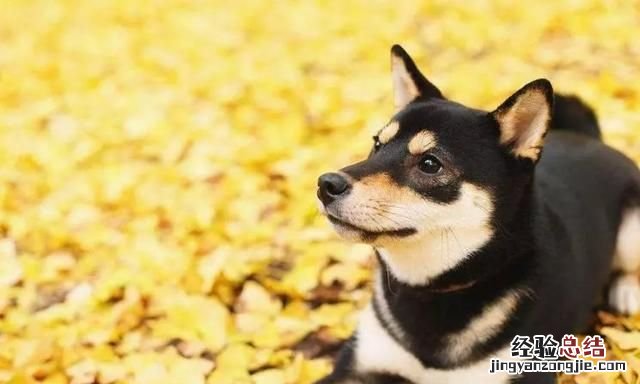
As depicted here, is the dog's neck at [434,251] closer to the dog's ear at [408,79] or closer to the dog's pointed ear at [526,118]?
the dog's pointed ear at [526,118]

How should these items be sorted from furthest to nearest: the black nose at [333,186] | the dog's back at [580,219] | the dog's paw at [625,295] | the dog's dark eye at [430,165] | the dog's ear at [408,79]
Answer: the dog's paw at [625,295] < the dog's ear at [408,79] < the dog's back at [580,219] < the dog's dark eye at [430,165] < the black nose at [333,186]

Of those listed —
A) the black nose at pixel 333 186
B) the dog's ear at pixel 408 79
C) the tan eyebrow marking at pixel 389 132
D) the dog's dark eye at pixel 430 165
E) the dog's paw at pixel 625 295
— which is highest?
the dog's ear at pixel 408 79

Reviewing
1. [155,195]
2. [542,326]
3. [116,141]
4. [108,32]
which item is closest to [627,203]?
[542,326]

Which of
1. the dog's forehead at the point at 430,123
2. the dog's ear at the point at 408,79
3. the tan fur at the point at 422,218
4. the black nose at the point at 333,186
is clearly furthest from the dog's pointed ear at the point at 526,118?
the black nose at the point at 333,186

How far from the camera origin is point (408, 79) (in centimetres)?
361

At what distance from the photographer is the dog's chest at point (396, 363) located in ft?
10.7

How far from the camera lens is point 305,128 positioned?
6.33m

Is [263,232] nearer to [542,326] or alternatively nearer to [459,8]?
[542,326]

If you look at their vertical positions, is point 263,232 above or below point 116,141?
below

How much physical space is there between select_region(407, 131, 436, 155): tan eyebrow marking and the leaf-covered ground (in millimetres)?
1249

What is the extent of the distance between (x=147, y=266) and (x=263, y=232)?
0.76m

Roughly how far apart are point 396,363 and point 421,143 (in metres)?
0.93

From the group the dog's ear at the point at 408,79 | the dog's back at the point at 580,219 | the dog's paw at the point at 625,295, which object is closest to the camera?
the dog's back at the point at 580,219

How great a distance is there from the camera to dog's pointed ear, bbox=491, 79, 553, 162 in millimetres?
3086
